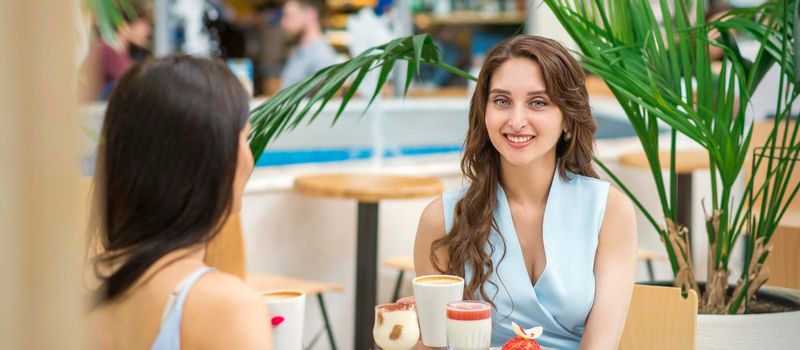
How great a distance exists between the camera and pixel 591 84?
838 centimetres

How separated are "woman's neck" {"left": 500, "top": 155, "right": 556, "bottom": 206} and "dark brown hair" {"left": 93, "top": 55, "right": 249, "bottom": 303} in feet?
3.03

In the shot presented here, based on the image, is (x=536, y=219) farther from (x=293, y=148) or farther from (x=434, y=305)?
(x=293, y=148)

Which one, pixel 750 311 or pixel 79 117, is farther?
pixel 750 311

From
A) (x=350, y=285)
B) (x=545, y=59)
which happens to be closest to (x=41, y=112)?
(x=545, y=59)

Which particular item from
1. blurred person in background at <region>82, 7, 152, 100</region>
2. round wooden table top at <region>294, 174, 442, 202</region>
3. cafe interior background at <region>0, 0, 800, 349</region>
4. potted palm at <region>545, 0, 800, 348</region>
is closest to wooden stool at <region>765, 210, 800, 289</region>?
cafe interior background at <region>0, 0, 800, 349</region>

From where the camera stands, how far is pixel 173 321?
4.16 ft

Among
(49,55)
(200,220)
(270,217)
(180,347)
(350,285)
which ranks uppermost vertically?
(49,55)

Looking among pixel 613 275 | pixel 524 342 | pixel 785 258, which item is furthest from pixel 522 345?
pixel 785 258

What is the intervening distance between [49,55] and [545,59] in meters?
1.43

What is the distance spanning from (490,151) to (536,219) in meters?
0.17

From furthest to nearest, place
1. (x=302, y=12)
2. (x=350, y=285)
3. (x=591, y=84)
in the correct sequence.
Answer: (x=591, y=84) < (x=302, y=12) < (x=350, y=285)

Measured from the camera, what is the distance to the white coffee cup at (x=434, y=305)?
160cm

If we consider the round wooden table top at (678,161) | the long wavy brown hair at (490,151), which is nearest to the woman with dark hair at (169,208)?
the long wavy brown hair at (490,151)

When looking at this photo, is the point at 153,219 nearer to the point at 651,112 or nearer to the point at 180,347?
the point at 180,347
